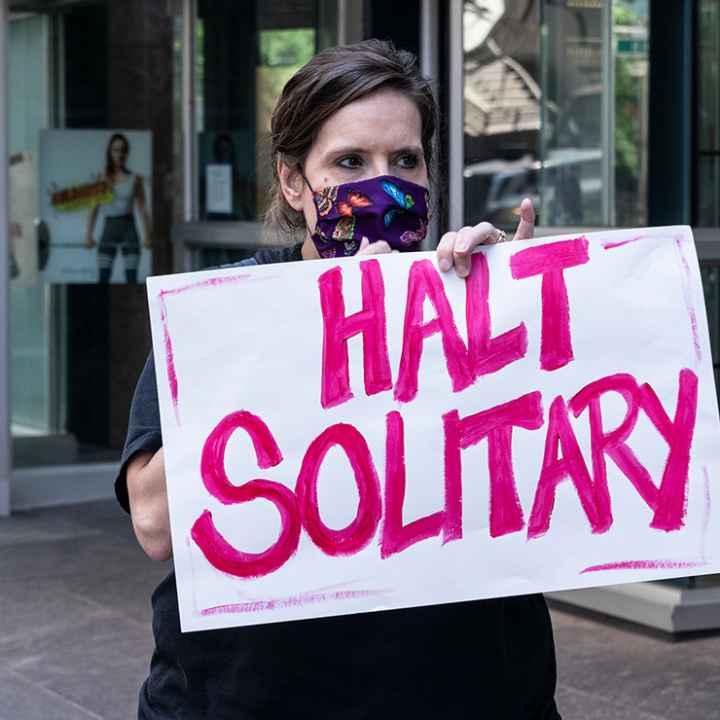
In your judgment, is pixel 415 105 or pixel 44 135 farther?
pixel 44 135

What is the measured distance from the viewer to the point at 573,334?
2176 mm

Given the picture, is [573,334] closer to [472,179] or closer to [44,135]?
[472,179]

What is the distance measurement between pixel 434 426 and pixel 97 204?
7.38m

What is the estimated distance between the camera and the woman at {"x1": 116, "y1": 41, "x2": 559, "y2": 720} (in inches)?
83.1

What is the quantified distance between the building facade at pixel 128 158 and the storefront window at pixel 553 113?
0.01m

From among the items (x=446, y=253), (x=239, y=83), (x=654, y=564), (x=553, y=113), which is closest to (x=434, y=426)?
(x=446, y=253)

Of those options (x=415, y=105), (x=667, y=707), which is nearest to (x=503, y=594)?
(x=415, y=105)

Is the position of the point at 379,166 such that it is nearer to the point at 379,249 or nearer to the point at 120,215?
the point at 379,249

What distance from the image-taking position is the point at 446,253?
216 centimetres

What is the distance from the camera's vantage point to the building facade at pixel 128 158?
757 cm

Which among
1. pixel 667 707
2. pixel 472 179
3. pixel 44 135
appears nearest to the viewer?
pixel 667 707

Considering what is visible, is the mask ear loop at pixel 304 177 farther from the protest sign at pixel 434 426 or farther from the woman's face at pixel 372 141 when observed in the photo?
the protest sign at pixel 434 426

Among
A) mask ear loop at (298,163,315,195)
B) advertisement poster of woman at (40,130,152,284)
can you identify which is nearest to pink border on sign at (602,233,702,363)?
mask ear loop at (298,163,315,195)

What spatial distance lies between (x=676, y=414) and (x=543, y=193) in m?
5.22
